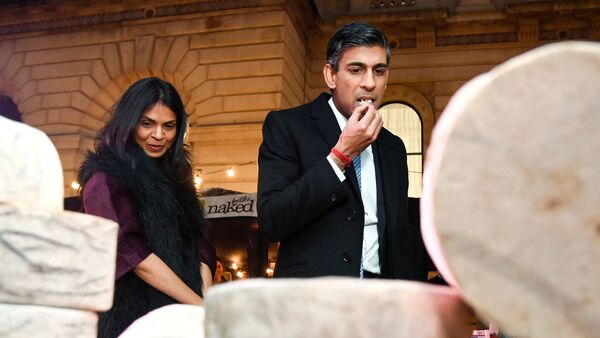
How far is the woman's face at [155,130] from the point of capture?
7.85 ft

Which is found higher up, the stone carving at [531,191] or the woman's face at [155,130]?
the woman's face at [155,130]

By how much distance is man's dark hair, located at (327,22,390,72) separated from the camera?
204cm

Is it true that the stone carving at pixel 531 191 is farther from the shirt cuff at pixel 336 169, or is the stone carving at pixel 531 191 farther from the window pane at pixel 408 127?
the window pane at pixel 408 127

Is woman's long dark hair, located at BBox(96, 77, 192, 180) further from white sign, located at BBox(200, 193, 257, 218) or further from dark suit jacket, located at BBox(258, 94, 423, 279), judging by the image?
white sign, located at BBox(200, 193, 257, 218)

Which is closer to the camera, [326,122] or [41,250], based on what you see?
[41,250]

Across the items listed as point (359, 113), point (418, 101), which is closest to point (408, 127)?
point (418, 101)

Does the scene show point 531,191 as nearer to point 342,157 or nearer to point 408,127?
point 342,157

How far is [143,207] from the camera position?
6.79ft

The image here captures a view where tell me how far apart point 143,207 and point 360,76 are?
88 cm

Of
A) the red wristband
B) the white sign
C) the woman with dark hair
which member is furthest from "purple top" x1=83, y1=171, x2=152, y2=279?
the white sign

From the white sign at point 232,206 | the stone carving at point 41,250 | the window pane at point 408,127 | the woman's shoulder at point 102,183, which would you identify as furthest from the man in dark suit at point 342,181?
the window pane at point 408,127

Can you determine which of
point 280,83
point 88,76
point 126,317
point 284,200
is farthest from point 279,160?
point 88,76

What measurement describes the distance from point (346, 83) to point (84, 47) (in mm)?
12860

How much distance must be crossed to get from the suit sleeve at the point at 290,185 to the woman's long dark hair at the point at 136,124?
0.59 m
